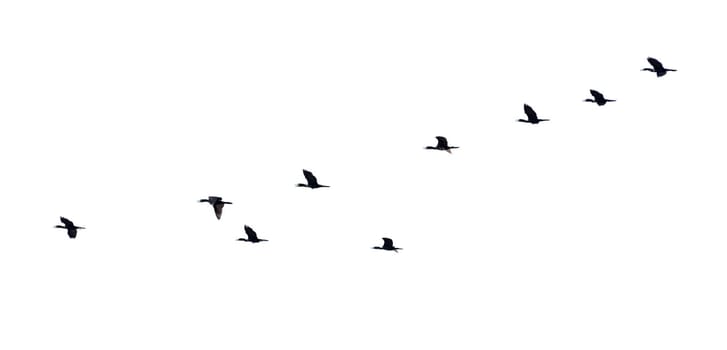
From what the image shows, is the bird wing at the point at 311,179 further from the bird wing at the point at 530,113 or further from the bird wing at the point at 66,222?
the bird wing at the point at 66,222

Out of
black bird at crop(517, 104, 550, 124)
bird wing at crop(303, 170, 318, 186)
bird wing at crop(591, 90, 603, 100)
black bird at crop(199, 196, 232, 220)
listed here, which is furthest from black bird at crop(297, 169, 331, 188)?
bird wing at crop(591, 90, 603, 100)

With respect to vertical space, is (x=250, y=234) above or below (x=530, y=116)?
below

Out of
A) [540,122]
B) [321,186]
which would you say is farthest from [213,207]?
[540,122]

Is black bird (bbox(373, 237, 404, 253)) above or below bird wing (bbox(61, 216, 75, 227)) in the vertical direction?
below

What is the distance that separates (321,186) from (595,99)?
14.6 m

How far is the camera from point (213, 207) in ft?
376

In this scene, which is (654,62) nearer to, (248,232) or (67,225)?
(248,232)

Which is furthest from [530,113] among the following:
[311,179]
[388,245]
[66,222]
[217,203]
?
[66,222]

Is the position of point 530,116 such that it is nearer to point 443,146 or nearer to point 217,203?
point 443,146

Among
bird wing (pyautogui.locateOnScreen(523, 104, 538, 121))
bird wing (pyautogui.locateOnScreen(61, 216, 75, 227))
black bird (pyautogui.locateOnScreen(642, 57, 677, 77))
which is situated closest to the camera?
black bird (pyautogui.locateOnScreen(642, 57, 677, 77))

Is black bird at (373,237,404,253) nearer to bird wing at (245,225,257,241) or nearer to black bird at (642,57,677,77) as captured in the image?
bird wing at (245,225,257,241)

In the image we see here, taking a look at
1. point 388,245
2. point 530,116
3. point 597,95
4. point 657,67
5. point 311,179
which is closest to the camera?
point 657,67

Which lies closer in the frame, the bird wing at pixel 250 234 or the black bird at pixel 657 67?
the black bird at pixel 657 67

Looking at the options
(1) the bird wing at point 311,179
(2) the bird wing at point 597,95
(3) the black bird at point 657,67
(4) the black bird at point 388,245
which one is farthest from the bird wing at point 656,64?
(1) the bird wing at point 311,179
